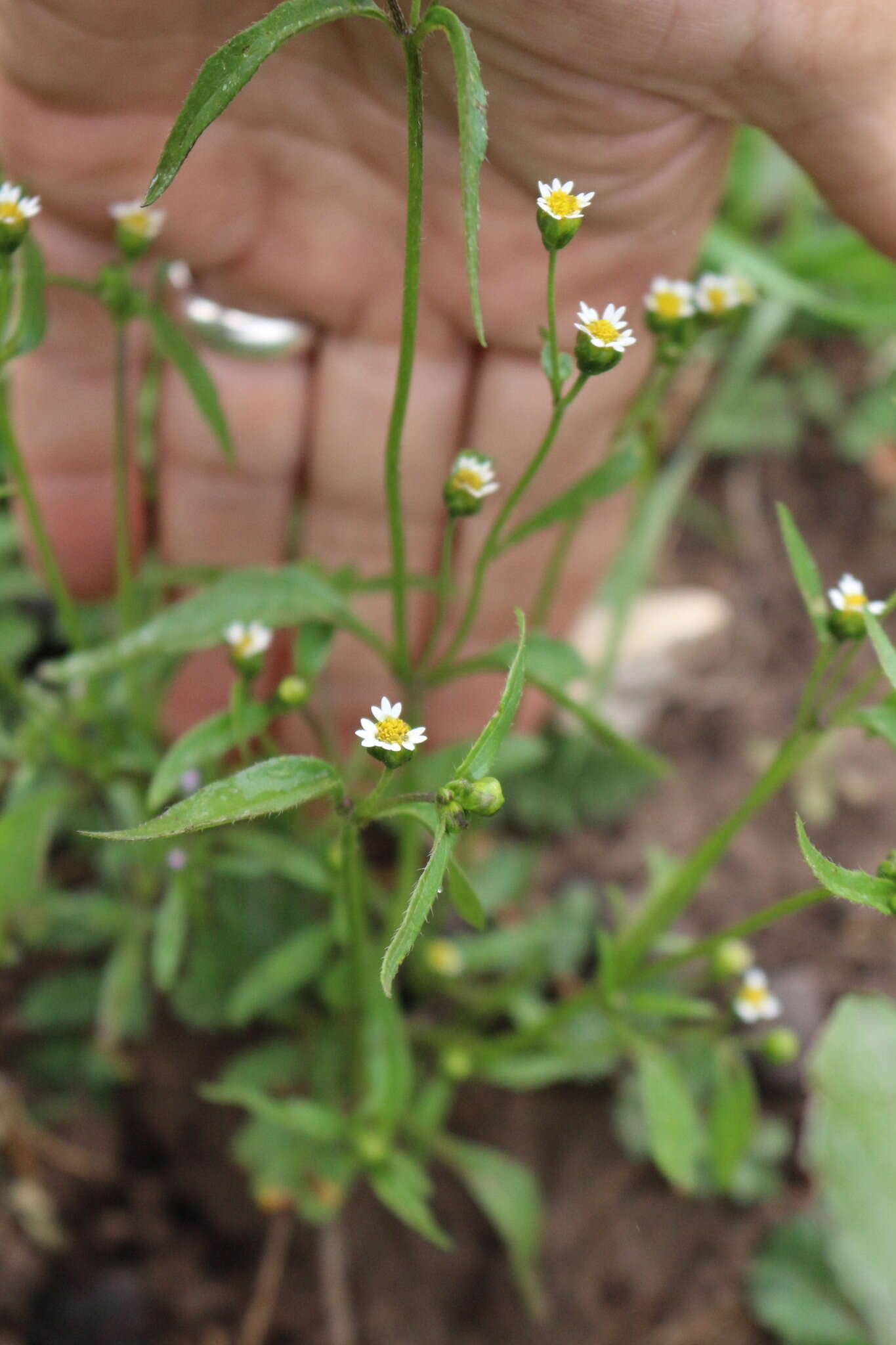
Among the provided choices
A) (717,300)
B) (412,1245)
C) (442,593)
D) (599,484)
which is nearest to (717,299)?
(717,300)

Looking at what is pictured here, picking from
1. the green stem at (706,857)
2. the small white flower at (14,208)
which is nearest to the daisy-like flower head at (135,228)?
the small white flower at (14,208)

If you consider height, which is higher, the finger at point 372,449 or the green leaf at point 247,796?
the green leaf at point 247,796

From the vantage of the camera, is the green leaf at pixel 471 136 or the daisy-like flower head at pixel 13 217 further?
the daisy-like flower head at pixel 13 217

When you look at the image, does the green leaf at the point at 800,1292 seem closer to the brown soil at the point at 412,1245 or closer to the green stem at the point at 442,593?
the brown soil at the point at 412,1245

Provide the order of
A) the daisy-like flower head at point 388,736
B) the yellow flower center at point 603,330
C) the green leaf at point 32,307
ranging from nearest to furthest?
the daisy-like flower head at point 388,736 → the yellow flower center at point 603,330 → the green leaf at point 32,307

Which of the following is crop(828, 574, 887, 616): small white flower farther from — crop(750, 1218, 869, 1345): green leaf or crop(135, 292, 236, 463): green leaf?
crop(750, 1218, 869, 1345): green leaf

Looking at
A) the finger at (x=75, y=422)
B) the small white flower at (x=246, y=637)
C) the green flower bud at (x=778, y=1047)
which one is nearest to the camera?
the small white flower at (x=246, y=637)

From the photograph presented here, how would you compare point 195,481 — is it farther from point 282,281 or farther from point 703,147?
point 703,147

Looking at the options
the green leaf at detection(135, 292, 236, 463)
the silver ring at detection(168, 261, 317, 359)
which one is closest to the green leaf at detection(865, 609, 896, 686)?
the green leaf at detection(135, 292, 236, 463)
